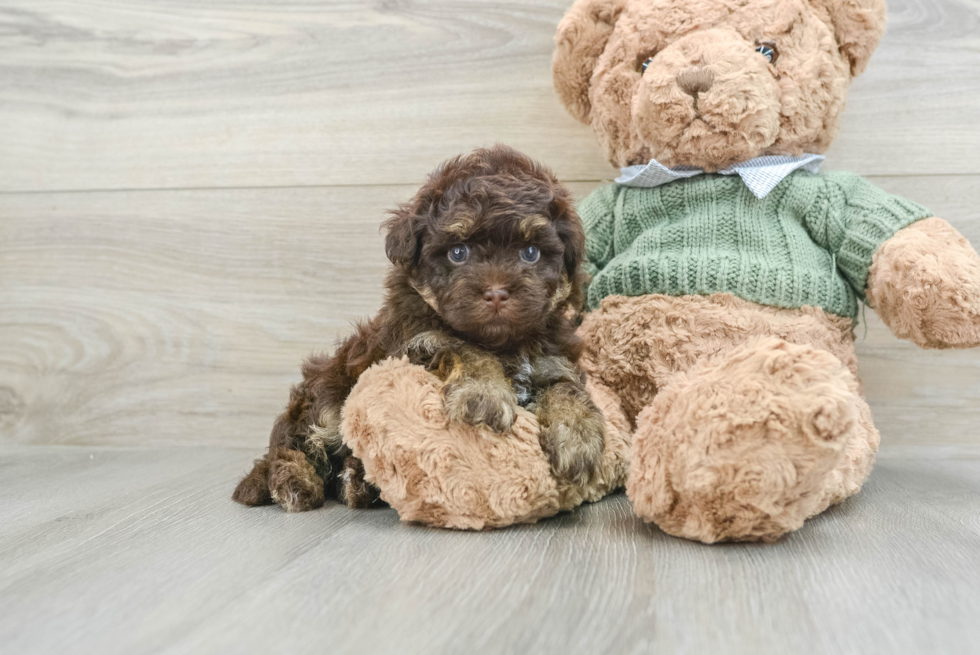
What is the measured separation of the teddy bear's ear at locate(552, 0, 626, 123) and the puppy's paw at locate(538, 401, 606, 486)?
72 centimetres

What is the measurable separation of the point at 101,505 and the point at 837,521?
1290 millimetres

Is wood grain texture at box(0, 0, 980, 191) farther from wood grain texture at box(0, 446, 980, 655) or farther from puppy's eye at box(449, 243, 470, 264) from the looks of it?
wood grain texture at box(0, 446, 980, 655)

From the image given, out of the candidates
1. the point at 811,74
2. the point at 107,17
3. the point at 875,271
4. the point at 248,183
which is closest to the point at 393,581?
the point at 875,271

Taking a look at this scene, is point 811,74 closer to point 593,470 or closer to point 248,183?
point 593,470

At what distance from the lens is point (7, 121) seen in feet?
6.74

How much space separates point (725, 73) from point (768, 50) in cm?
14

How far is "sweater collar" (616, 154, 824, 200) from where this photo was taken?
1366mm

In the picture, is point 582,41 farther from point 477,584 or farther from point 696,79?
point 477,584

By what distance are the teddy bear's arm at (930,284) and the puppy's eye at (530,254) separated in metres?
0.63

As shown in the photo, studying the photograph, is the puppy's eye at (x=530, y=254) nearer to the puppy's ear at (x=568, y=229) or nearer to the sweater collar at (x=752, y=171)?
the puppy's ear at (x=568, y=229)

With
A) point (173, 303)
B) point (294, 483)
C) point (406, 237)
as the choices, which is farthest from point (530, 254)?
point (173, 303)

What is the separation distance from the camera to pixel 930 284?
4.17 feet

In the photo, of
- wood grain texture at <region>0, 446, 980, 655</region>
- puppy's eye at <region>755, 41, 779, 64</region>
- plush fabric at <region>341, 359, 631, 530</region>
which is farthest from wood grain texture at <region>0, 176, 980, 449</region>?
puppy's eye at <region>755, 41, 779, 64</region>

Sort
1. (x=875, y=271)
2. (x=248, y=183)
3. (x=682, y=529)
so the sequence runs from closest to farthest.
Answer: (x=682, y=529) < (x=875, y=271) < (x=248, y=183)
